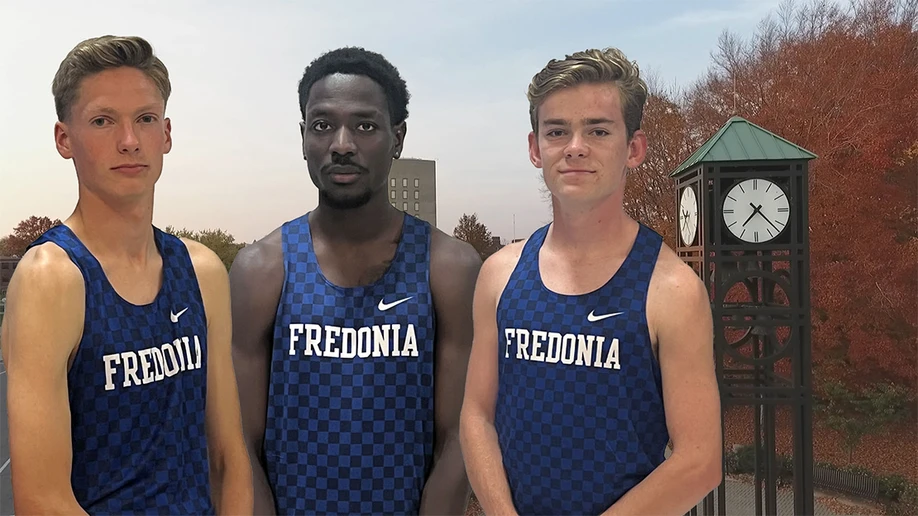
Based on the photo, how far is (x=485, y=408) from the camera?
281 cm

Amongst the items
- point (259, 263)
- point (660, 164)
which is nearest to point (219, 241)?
point (259, 263)

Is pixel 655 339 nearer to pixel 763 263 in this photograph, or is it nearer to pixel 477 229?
pixel 477 229

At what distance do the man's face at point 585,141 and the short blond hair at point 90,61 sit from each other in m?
1.44

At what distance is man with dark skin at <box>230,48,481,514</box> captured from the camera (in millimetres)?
2846

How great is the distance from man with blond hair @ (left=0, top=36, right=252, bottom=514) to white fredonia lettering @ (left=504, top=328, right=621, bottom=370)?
108 cm

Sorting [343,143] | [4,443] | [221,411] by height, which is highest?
[343,143]

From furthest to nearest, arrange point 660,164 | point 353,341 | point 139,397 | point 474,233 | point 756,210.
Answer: point 660,164, point 756,210, point 474,233, point 353,341, point 139,397

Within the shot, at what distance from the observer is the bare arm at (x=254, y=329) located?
2.87 meters

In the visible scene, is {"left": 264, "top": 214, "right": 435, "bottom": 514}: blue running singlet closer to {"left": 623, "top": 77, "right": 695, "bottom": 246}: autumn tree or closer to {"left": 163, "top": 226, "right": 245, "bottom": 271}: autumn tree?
{"left": 163, "top": 226, "right": 245, "bottom": 271}: autumn tree

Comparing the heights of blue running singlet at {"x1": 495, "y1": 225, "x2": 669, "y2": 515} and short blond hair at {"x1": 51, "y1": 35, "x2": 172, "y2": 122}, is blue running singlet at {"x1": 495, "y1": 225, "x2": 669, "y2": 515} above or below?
below

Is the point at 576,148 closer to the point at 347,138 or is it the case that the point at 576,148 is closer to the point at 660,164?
the point at 347,138

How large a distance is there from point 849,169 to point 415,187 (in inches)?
442

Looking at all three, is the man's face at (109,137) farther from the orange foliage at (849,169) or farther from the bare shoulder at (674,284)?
the orange foliage at (849,169)

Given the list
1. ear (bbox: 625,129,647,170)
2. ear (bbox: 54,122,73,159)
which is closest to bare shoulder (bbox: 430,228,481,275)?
ear (bbox: 625,129,647,170)
